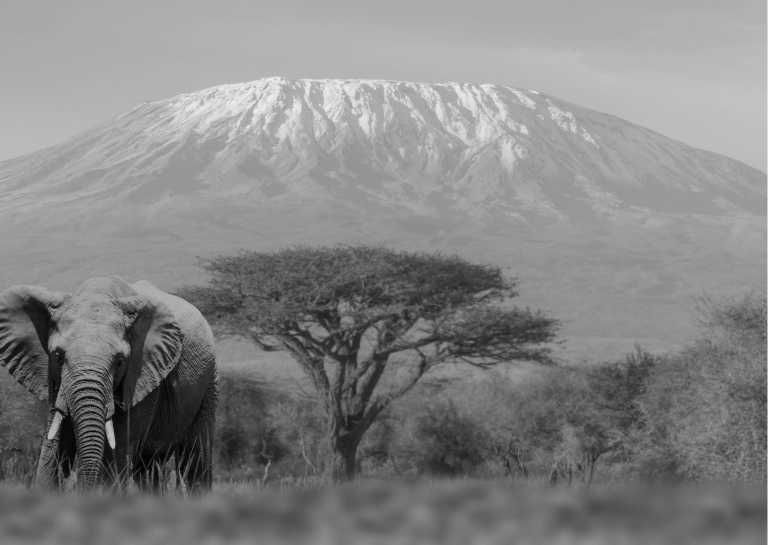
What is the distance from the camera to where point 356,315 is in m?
49.8

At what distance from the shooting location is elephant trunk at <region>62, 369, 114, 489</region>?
8.47 metres

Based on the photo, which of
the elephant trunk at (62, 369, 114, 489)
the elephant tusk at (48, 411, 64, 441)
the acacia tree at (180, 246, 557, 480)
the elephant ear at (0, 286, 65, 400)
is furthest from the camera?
the acacia tree at (180, 246, 557, 480)

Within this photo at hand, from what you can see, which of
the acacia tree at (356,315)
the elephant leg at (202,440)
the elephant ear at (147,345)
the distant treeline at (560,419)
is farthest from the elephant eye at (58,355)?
the acacia tree at (356,315)

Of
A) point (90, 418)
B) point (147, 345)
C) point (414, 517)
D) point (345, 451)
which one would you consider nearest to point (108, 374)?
point (90, 418)

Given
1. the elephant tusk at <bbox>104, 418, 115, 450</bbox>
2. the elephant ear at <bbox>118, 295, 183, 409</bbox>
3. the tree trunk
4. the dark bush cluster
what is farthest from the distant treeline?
the elephant tusk at <bbox>104, 418, 115, 450</bbox>

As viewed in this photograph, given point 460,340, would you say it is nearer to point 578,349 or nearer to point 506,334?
point 506,334

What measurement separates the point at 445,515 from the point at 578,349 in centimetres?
16287

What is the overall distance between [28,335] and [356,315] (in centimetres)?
3918

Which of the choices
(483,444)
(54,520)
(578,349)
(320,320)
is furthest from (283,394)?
(578,349)

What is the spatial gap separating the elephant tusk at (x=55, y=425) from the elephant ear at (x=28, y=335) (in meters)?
1.39

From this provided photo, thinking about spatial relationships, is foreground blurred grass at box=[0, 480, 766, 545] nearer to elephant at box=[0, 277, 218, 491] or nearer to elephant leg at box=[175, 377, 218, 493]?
elephant at box=[0, 277, 218, 491]

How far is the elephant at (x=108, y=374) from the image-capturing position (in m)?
8.98

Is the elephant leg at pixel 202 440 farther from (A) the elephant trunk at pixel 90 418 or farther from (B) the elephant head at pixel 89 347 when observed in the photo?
(A) the elephant trunk at pixel 90 418

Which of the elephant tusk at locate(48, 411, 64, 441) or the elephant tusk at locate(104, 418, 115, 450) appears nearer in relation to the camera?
the elephant tusk at locate(48, 411, 64, 441)
